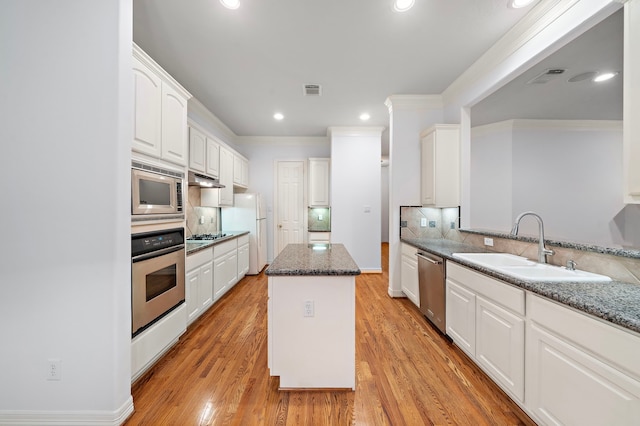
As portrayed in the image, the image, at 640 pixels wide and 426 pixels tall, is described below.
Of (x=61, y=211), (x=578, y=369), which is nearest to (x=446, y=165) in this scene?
(x=578, y=369)

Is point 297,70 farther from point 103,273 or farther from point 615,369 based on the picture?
point 615,369

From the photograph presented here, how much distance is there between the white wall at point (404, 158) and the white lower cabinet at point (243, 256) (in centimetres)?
252

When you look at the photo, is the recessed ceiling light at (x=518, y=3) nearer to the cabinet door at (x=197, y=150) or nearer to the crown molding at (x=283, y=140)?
the cabinet door at (x=197, y=150)

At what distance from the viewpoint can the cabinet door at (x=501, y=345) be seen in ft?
5.07

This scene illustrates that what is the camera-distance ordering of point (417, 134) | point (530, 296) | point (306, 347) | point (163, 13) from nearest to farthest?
point (530, 296) < point (306, 347) < point (163, 13) < point (417, 134)

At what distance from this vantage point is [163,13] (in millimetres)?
2080

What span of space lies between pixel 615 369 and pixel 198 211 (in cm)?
443

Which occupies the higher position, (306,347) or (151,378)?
(306,347)

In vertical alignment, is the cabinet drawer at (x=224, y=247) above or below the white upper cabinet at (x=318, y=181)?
below

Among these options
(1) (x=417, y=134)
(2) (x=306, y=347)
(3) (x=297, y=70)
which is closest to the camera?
(2) (x=306, y=347)

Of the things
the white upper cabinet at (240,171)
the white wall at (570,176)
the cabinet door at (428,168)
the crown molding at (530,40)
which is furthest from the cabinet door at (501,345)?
the white upper cabinet at (240,171)

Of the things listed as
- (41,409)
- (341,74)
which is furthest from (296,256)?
(341,74)

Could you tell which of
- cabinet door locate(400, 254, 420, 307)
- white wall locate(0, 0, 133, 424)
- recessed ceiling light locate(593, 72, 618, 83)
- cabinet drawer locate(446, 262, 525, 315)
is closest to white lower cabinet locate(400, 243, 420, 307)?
cabinet door locate(400, 254, 420, 307)

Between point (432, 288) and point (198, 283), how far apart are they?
8.68ft
